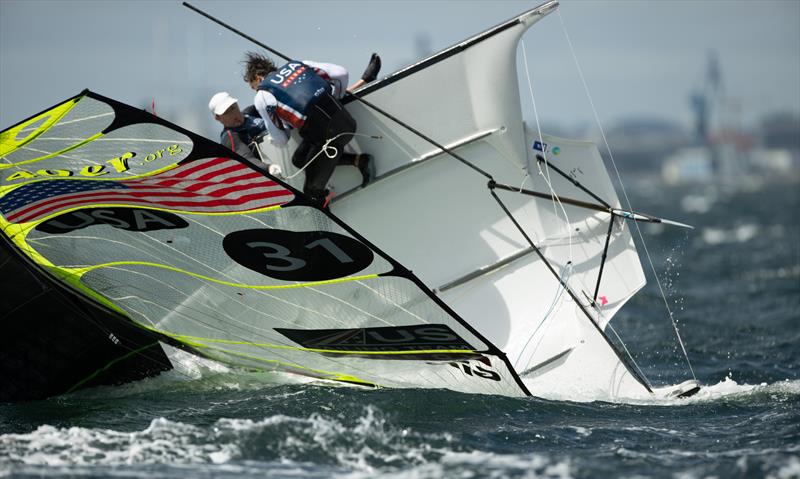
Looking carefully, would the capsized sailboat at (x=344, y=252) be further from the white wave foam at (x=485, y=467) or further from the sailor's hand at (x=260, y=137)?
the white wave foam at (x=485, y=467)

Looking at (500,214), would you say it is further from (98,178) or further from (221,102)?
(98,178)

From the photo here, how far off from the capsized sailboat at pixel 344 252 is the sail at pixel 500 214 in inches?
0.5

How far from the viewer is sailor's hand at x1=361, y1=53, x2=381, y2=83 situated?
6.44 metres

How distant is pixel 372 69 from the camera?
6.46 metres

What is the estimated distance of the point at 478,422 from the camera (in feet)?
19.2

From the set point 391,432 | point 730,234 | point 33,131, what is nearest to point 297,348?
point 391,432

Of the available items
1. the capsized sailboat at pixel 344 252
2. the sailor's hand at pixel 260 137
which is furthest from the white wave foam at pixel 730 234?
the sailor's hand at pixel 260 137

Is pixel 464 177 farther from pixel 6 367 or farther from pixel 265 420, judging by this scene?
pixel 6 367

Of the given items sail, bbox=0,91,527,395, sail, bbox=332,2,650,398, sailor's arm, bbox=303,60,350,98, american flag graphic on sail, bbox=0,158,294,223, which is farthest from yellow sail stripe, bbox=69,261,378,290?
sailor's arm, bbox=303,60,350,98

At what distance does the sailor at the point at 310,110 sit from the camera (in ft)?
19.3

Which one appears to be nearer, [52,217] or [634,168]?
[52,217]

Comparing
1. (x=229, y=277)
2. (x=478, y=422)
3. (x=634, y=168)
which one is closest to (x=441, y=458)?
(x=478, y=422)

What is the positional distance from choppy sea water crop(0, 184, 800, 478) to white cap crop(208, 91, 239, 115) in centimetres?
196

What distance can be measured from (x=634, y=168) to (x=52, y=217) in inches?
5477
